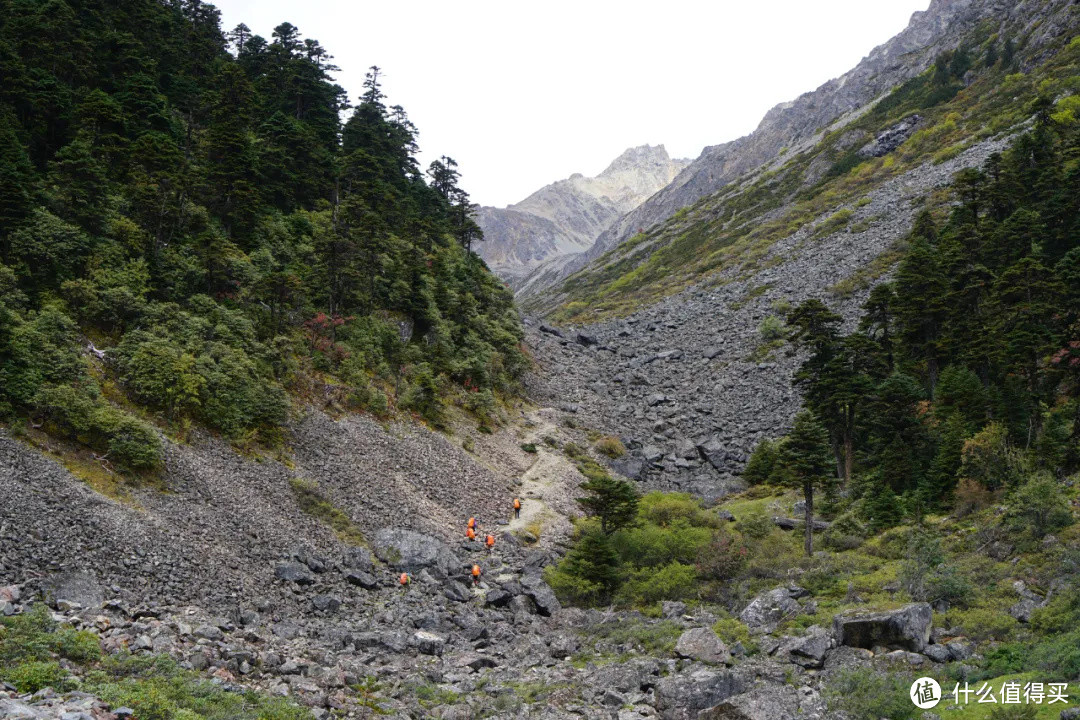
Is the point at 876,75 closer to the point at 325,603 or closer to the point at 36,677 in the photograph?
the point at 325,603

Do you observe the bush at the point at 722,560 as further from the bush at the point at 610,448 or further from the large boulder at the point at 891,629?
the bush at the point at 610,448

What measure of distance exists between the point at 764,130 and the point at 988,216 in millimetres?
168264

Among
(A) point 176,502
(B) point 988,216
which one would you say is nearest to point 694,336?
(B) point 988,216

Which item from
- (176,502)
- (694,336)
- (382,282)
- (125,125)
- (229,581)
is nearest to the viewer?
(229,581)

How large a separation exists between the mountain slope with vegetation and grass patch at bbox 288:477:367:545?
→ 128 inches

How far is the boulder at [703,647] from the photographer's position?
18.7 metres

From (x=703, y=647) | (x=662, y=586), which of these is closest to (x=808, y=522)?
(x=662, y=586)

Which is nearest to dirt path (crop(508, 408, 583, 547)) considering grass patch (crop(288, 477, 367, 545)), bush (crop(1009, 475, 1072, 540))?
grass patch (crop(288, 477, 367, 545))

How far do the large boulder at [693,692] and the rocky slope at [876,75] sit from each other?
104 meters

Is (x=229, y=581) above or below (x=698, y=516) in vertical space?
above

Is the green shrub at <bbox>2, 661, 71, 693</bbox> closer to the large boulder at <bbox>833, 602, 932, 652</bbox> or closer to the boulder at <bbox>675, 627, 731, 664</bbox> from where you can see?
the boulder at <bbox>675, 627, 731, 664</bbox>

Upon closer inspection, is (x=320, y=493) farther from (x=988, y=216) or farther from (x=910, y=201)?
(x=910, y=201)

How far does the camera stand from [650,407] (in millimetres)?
53625

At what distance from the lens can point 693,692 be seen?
16.5 metres
